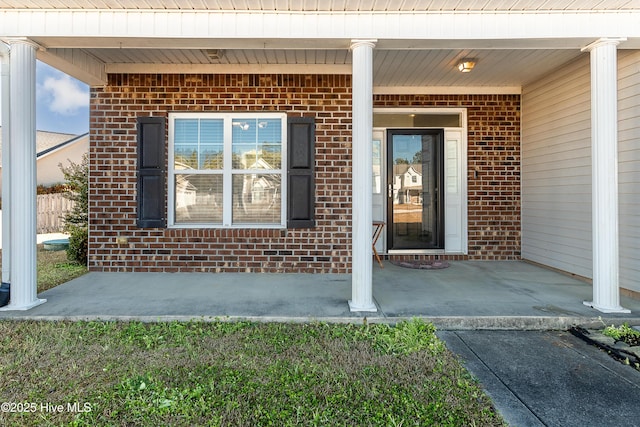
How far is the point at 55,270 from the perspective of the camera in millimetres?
5391

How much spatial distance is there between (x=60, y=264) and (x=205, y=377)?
4.80 m

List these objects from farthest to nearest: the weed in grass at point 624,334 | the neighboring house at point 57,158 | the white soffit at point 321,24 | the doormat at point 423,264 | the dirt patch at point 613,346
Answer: the neighboring house at point 57,158 < the doormat at point 423,264 < the white soffit at point 321,24 < the weed in grass at point 624,334 < the dirt patch at point 613,346

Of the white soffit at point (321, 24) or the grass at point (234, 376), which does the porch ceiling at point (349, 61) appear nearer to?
the white soffit at point (321, 24)

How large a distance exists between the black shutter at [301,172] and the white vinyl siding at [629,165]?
11.6ft

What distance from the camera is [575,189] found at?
4.88 m

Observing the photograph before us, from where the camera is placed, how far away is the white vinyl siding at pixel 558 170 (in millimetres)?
4734

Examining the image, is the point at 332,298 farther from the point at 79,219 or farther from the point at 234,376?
the point at 79,219

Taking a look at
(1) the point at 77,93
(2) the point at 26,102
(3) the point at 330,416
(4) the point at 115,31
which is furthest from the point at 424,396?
(1) the point at 77,93

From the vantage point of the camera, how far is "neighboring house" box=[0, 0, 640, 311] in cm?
350

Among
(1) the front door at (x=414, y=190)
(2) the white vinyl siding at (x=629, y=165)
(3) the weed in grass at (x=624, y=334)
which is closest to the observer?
(3) the weed in grass at (x=624, y=334)

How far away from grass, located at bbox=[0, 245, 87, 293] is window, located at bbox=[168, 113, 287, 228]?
151cm

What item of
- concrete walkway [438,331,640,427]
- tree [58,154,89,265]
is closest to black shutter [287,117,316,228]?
concrete walkway [438,331,640,427]

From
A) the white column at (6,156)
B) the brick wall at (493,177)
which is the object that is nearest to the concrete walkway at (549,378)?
the brick wall at (493,177)

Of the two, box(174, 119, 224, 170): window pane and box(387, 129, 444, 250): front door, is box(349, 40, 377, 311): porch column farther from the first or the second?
box(387, 129, 444, 250): front door
